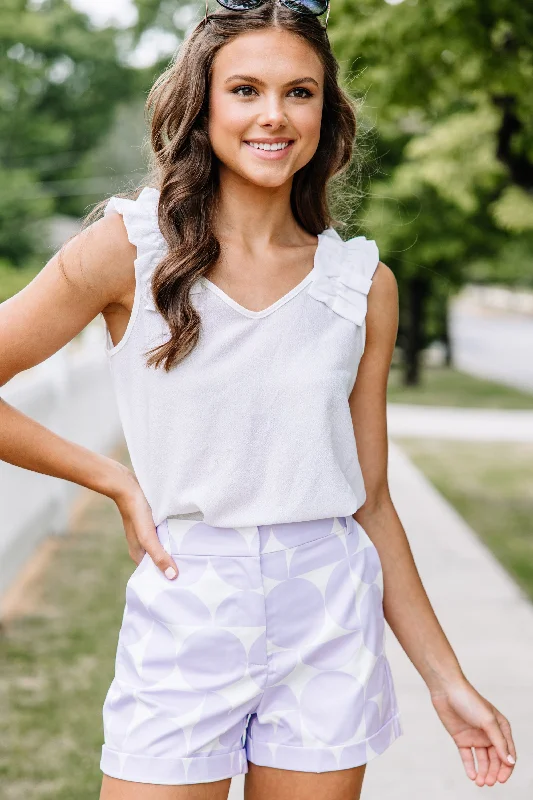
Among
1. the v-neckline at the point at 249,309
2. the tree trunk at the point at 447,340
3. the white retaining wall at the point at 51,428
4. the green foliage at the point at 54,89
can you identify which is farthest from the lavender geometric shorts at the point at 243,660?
the green foliage at the point at 54,89

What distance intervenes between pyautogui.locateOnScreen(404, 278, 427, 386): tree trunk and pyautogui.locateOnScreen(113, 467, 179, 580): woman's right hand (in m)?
20.0

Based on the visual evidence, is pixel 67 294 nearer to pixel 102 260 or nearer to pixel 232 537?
pixel 102 260

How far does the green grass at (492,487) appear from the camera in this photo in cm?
755

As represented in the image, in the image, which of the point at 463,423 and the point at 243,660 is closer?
the point at 243,660

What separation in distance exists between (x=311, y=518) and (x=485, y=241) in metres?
16.0

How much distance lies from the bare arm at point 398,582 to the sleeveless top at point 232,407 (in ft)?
0.47

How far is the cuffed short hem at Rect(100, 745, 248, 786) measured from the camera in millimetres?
1771

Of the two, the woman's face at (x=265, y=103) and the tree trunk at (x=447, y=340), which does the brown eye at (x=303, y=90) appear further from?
the tree trunk at (x=447, y=340)

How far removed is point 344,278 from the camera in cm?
197

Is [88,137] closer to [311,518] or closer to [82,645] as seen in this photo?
[82,645]

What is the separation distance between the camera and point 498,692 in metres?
4.57

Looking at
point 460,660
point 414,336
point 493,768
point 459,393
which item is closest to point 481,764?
point 493,768


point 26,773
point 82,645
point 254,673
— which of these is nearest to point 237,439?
point 254,673

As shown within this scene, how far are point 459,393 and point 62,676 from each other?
53.2 ft
